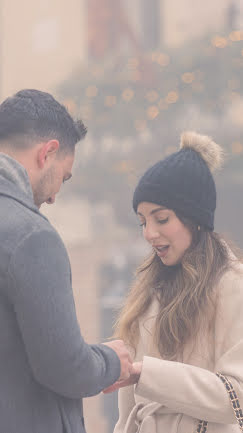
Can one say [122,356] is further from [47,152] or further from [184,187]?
[184,187]

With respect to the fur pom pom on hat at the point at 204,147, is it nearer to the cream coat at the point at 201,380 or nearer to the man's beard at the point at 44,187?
the cream coat at the point at 201,380

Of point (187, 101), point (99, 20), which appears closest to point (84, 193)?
point (187, 101)

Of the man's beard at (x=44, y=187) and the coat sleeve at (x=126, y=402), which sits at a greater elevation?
the man's beard at (x=44, y=187)

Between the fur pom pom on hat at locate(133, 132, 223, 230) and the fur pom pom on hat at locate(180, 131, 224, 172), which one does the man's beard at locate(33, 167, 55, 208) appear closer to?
the fur pom pom on hat at locate(133, 132, 223, 230)

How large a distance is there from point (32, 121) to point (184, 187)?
58 cm

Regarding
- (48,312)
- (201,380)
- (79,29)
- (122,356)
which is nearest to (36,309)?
(48,312)

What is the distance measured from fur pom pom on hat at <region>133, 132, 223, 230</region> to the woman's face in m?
0.02

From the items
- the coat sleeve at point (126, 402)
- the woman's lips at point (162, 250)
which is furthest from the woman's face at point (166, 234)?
the coat sleeve at point (126, 402)

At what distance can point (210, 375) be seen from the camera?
1.70 metres

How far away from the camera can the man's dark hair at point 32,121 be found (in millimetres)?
1478

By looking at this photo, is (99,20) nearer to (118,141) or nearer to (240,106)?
(118,141)

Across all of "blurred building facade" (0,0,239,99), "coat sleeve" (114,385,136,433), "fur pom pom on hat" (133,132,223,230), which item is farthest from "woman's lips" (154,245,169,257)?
"blurred building facade" (0,0,239,99)

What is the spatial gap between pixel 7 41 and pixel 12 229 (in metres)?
3.89

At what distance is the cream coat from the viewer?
170cm
